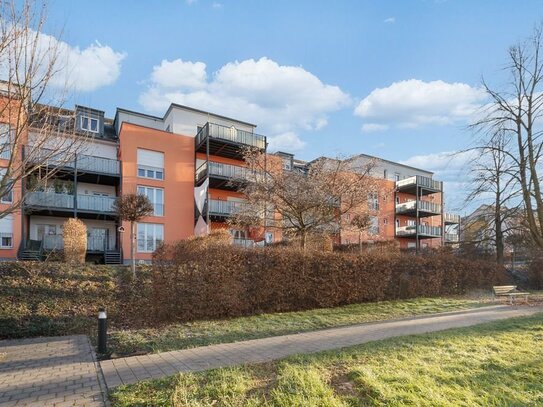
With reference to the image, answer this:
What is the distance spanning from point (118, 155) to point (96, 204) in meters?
4.46

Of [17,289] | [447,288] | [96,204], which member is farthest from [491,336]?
[96,204]

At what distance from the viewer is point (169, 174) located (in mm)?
26297

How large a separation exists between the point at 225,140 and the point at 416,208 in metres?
23.2

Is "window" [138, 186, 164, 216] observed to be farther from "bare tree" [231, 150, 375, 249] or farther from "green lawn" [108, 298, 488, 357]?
"green lawn" [108, 298, 488, 357]

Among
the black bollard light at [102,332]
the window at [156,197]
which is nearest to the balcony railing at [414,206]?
the window at [156,197]

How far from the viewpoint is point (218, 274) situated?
33.9 feet

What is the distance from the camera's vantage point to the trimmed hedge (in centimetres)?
994

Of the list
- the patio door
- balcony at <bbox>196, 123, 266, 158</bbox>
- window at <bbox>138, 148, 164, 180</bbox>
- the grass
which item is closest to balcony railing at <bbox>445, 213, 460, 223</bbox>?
balcony at <bbox>196, 123, 266, 158</bbox>

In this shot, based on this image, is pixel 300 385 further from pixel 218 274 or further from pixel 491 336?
pixel 218 274

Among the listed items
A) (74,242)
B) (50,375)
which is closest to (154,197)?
(74,242)

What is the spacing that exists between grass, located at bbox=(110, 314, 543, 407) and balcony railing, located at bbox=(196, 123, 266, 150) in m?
21.4

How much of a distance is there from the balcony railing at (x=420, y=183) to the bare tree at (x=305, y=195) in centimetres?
2367

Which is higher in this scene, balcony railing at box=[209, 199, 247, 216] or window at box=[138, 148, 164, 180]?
window at box=[138, 148, 164, 180]

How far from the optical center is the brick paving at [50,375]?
4.64 meters
